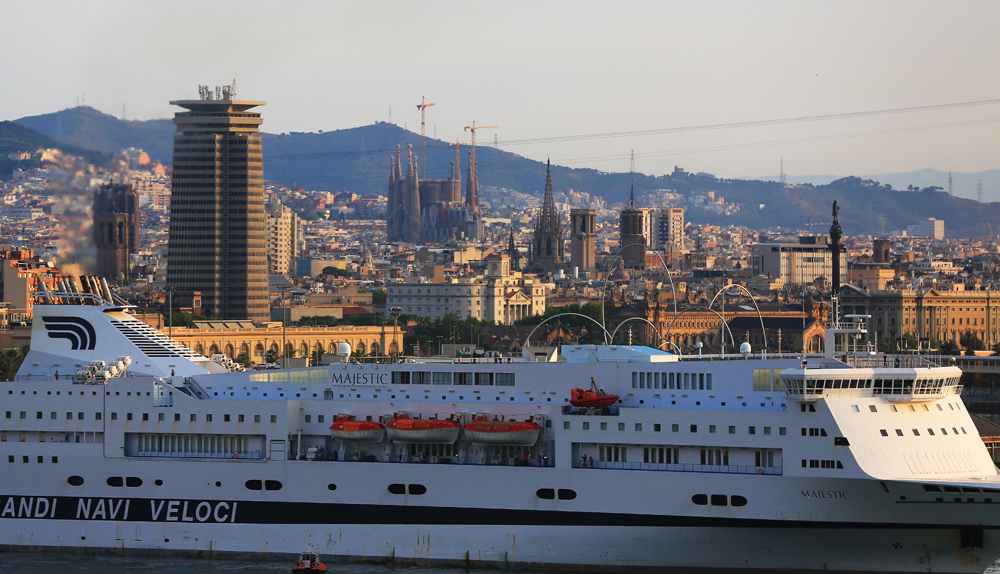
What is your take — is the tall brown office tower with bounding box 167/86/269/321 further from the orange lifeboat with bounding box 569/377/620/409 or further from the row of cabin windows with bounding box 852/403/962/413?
the row of cabin windows with bounding box 852/403/962/413

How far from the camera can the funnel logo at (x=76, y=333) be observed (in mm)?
45688

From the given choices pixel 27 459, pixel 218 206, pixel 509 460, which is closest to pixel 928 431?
pixel 509 460

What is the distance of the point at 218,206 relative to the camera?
14350cm

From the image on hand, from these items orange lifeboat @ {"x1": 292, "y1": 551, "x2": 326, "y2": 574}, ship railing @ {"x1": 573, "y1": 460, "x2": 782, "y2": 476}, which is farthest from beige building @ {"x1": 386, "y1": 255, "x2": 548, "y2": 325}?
ship railing @ {"x1": 573, "y1": 460, "x2": 782, "y2": 476}

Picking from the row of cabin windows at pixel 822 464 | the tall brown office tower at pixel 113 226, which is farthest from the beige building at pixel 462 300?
the row of cabin windows at pixel 822 464

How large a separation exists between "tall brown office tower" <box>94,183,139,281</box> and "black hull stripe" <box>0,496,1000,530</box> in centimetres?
7308

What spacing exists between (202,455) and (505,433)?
8.45 metres

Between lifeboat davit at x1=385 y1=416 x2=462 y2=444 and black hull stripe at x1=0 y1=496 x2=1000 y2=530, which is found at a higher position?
lifeboat davit at x1=385 y1=416 x2=462 y2=444

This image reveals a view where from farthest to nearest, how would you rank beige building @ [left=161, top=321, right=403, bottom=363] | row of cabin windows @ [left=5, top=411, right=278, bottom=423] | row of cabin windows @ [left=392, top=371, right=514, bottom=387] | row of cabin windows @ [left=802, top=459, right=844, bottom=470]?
beige building @ [left=161, top=321, right=403, bottom=363], row of cabin windows @ [left=5, top=411, right=278, bottom=423], row of cabin windows @ [left=392, top=371, right=514, bottom=387], row of cabin windows @ [left=802, top=459, right=844, bottom=470]

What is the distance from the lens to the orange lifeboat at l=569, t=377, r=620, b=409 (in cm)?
3984

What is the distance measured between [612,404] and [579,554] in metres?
3.88

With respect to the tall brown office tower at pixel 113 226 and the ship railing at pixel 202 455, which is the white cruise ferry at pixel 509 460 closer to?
the ship railing at pixel 202 455

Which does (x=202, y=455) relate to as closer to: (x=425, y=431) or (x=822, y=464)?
(x=425, y=431)

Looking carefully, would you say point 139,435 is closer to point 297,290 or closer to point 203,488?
point 203,488
